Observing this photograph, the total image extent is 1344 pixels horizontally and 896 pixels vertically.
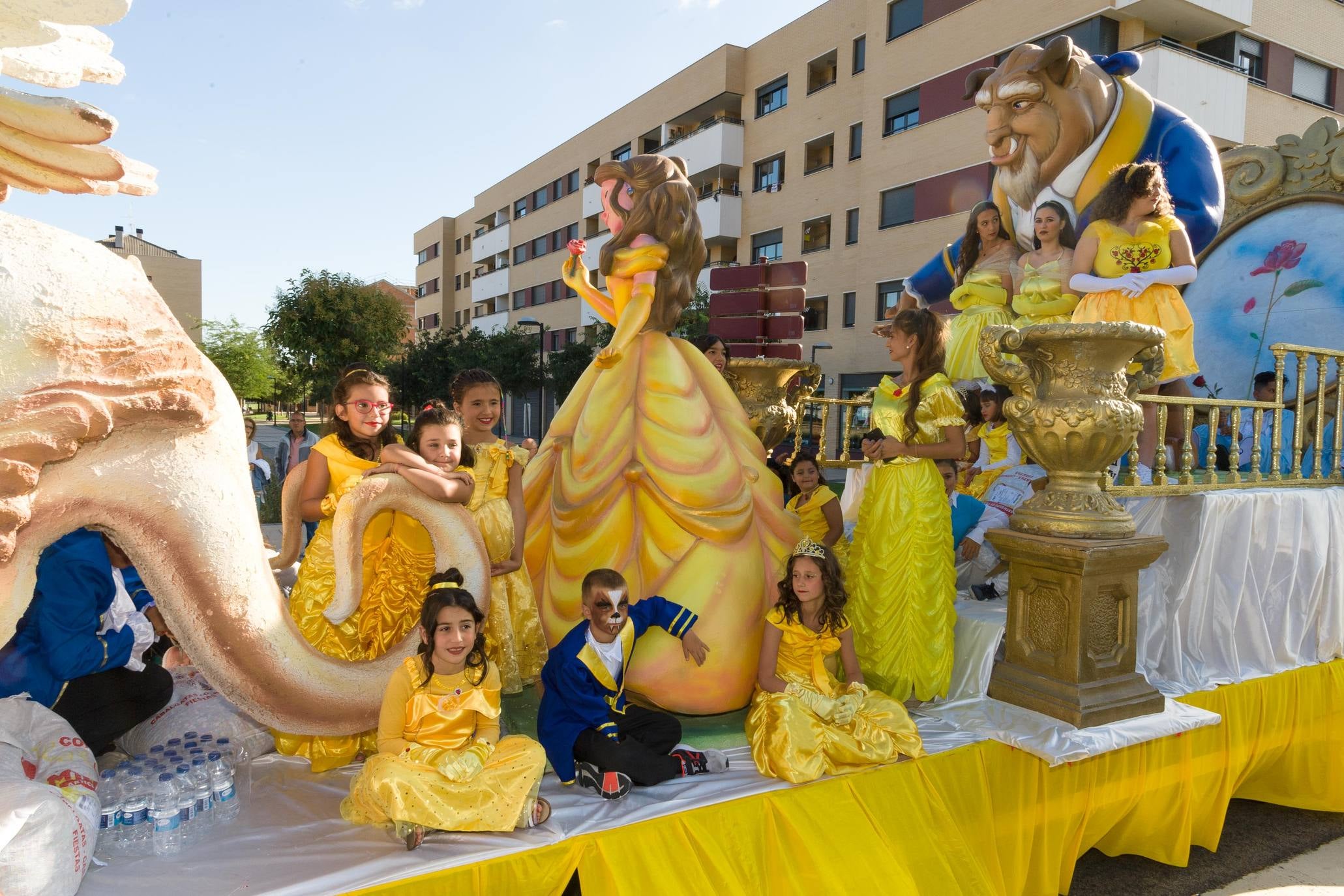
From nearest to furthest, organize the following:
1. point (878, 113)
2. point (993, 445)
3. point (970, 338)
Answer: point (993, 445) → point (970, 338) → point (878, 113)

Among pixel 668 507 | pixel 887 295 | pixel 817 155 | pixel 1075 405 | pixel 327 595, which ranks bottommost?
pixel 327 595

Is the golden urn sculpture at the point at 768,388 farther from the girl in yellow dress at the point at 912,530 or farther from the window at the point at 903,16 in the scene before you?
the window at the point at 903,16

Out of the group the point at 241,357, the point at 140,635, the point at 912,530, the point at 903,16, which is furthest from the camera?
the point at 241,357

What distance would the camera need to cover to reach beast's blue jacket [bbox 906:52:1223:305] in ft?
14.1

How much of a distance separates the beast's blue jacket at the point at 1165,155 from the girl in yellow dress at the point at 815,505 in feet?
6.82

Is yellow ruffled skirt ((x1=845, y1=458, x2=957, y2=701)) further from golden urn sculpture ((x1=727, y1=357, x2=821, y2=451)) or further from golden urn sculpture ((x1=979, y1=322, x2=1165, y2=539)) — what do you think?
golden urn sculpture ((x1=727, y1=357, x2=821, y2=451))

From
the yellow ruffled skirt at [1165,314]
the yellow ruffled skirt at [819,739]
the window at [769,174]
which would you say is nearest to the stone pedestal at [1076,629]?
the yellow ruffled skirt at [819,739]

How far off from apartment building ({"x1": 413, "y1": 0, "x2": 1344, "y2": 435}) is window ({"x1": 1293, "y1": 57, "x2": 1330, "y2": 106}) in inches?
1.3

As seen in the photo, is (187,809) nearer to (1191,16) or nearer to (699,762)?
(699,762)

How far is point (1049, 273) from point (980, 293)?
76 cm

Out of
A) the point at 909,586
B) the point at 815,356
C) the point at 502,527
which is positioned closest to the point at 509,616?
the point at 502,527

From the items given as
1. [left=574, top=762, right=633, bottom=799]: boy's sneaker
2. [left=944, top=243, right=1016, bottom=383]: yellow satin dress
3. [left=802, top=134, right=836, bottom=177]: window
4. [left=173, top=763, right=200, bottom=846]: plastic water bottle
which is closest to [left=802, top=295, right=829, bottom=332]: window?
[left=802, top=134, right=836, bottom=177]: window

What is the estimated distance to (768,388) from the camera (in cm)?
459

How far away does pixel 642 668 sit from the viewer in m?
2.73
